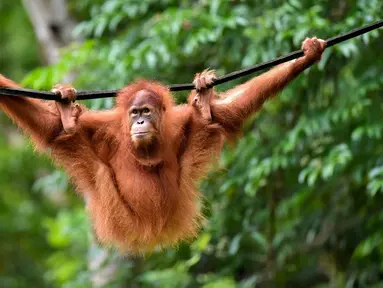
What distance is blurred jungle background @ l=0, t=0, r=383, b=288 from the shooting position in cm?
678

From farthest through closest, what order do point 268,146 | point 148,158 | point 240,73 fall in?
1. point 268,146
2. point 148,158
3. point 240,73

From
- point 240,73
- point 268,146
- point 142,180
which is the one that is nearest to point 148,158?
point 142,180

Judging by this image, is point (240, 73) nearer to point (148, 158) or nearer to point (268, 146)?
point (148, 158)

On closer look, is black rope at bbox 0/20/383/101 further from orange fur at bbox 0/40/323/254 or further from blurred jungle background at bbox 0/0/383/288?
blurred jungle background at bbox 0/0/383/288

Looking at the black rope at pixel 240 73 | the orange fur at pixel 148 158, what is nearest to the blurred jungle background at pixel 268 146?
the orange fur at pixel 148 158

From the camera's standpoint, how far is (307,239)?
7770 millimetres

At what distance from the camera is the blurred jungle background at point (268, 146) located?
678 centimetres

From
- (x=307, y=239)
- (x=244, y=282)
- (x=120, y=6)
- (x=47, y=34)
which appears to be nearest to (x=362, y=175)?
(x=307, y=239)

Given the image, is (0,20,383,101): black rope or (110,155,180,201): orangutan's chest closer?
(0,20,383,101): black rope

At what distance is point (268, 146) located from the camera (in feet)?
24.3

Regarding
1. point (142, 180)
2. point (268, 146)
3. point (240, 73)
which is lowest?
point (142, 180)

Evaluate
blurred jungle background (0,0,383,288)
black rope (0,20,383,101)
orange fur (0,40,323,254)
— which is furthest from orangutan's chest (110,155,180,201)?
blurred jungle background (0,0,383,288)

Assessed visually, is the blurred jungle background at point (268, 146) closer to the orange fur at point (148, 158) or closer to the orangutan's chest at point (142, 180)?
the orange fur at point (148, 158)

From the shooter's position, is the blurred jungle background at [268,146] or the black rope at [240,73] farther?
the blurred jungle background at [268,146]
